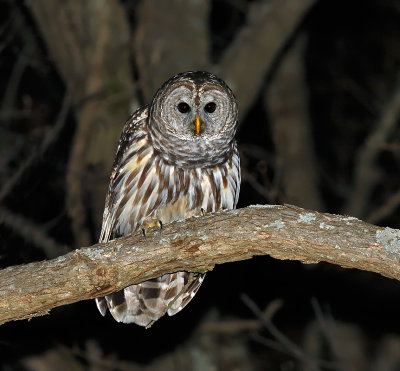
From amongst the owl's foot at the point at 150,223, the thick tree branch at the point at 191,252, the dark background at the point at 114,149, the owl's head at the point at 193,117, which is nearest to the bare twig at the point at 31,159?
the dark background at the point at 114,149

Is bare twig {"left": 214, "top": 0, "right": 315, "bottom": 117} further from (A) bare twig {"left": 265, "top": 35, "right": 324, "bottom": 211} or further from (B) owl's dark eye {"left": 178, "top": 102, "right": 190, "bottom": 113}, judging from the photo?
(B) owl's dark eye {"left": 178, "top": 102, "right": 190, "bottom": 113}

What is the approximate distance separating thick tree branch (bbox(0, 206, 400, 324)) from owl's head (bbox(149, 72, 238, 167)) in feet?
3.97

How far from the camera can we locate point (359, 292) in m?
7.96

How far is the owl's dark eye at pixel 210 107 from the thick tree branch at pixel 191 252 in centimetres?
143

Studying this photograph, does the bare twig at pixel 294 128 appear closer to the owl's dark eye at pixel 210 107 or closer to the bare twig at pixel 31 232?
the bare twig at pixel 31 232

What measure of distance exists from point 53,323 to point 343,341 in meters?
3.43

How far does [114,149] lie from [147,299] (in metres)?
1.87

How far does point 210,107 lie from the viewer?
16.6ft

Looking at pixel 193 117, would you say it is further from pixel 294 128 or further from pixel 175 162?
pixel 294 128

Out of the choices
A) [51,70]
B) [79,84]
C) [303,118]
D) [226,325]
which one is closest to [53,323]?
[226,325]

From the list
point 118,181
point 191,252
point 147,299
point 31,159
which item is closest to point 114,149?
point 31,159

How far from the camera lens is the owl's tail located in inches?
204

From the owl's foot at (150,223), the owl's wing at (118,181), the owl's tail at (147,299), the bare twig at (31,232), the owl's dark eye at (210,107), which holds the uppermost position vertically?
the owl's dark eye at (210,107)

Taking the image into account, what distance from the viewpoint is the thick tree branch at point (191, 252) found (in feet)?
11.4
